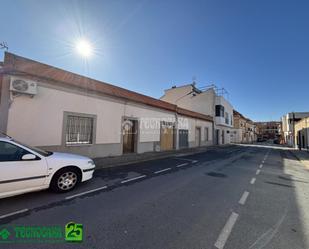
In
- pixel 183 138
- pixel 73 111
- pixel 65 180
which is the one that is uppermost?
pixel 73 111

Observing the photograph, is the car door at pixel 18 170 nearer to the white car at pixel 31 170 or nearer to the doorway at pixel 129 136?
the white car at pixel 31 170

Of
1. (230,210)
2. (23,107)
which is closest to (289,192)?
(230,210)

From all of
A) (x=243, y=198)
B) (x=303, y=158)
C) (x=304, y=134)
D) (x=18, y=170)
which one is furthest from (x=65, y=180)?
(x=304, y=134)

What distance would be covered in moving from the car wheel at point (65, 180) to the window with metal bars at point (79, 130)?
4.24 m

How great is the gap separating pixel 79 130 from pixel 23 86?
128 inches

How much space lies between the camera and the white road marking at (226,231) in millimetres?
2497

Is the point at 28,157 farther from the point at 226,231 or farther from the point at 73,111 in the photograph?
the point at 73,111

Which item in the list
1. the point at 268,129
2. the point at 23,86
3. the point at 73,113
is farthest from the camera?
the point at 268,129

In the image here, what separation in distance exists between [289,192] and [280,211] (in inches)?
76.6

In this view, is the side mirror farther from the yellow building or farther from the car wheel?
the yellow building

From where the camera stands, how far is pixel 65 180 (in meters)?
4.43

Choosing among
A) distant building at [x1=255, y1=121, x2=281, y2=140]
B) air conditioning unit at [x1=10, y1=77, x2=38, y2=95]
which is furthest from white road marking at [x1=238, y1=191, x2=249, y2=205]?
distant building at [x1=255, y1=121, x2=281, y2=140]

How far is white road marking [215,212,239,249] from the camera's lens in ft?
8.19

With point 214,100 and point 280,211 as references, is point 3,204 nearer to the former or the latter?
point 280,211
